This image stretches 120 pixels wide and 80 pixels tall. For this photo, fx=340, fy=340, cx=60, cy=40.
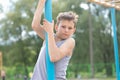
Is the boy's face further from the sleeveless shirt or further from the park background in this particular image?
the park background

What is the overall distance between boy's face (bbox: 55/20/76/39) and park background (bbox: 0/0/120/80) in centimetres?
2694

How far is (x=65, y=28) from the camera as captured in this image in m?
2.43

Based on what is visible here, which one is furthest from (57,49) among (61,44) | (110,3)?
(110,3)

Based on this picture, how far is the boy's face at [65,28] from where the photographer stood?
7.99 ft

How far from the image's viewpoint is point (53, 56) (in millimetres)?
2291

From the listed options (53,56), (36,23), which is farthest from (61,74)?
(36,23)

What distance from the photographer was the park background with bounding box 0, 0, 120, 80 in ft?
101

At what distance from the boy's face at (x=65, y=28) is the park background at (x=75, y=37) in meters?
26.9

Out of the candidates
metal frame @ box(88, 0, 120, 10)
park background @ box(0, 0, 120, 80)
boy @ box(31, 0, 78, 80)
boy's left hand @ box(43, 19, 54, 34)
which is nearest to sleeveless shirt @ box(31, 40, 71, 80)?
boy @ box(31, 0, 78, 80)

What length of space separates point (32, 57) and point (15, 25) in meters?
3.69

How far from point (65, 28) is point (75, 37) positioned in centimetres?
2901

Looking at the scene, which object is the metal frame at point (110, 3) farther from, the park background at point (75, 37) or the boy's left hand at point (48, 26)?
the park background at point (75, 37)

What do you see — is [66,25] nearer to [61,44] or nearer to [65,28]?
[65,28]

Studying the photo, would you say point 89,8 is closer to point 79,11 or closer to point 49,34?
point 79,11
